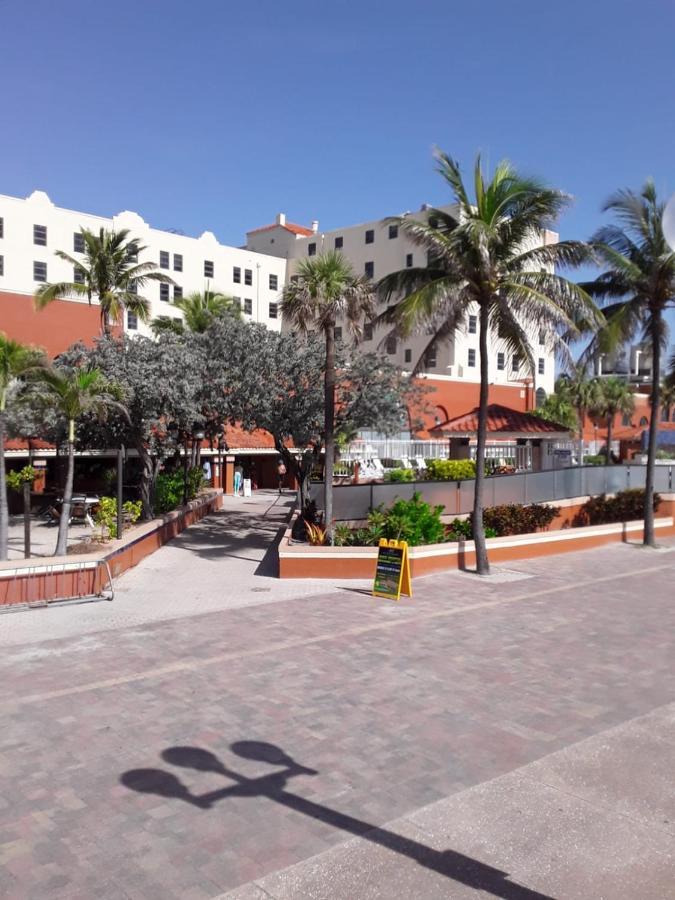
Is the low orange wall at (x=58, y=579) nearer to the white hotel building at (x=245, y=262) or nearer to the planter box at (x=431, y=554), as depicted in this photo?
the planter box at (x=431, y=554)

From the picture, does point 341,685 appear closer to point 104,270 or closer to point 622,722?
point 622,722

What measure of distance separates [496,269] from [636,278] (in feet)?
18.7

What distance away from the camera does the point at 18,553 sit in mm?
17344

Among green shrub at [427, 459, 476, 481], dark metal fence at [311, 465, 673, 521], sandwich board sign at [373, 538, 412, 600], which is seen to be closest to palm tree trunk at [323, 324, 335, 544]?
dark metal fence at [311, 465, 673, 521]

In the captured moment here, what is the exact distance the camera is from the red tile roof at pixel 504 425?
24.6 meters

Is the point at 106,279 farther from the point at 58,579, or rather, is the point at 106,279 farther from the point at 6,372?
the point at 58,579

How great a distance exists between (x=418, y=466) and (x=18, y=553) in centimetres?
1731

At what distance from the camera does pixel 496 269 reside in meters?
15.8

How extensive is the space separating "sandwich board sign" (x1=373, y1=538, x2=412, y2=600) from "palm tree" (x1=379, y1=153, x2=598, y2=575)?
282 centimetres

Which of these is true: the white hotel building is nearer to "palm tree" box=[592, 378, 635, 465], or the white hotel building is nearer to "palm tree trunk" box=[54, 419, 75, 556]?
"palm tree" box=[592, 378, 635, 465]

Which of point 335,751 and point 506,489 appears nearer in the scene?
point 335,751

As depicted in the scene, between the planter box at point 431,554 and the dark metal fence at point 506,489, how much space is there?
62.1 inches

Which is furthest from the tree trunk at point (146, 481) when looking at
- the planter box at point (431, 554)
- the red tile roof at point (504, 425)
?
the red tile roof at point (504, 425)

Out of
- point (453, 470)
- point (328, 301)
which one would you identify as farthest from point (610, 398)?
point (328, 301)
